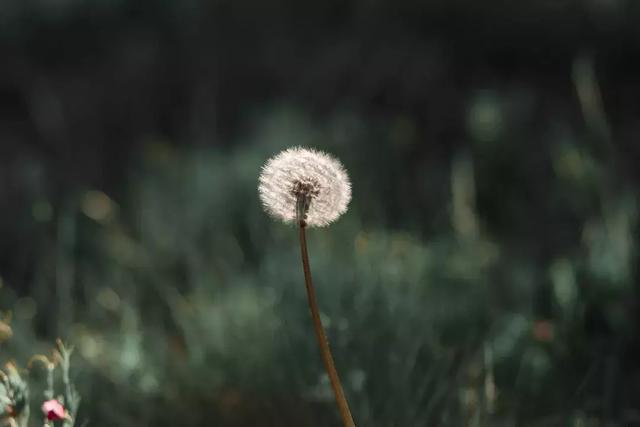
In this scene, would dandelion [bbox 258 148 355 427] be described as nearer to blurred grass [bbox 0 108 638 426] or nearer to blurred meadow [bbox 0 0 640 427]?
A: blurred meadow [bbox 0 0 640 427]

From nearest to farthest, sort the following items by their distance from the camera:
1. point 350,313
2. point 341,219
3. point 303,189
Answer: point 303,189 → point 350,313 → point 341,219

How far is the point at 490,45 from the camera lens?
187 inches

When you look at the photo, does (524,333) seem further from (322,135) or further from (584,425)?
(322,135)

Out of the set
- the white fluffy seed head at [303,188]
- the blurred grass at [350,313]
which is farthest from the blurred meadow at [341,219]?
the white fluffy seed head at [303,188]

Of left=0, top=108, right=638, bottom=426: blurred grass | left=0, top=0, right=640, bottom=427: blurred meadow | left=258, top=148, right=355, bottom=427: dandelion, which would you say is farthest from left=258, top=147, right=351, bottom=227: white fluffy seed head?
left=0, top=108, right=638, bottom=426: blurred grass

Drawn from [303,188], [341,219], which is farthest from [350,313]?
[303,188]

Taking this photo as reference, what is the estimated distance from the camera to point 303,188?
1.32m

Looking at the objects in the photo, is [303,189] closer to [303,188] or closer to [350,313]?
[303,188]

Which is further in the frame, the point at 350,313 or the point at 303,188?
the point at 350,313

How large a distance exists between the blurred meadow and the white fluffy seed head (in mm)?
494

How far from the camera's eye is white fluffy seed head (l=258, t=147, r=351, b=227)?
1.33 meters

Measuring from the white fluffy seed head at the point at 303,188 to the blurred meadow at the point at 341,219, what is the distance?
49 cm

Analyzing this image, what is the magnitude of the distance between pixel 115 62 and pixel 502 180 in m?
2.93

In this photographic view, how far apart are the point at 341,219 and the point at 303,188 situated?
156 centimetres
